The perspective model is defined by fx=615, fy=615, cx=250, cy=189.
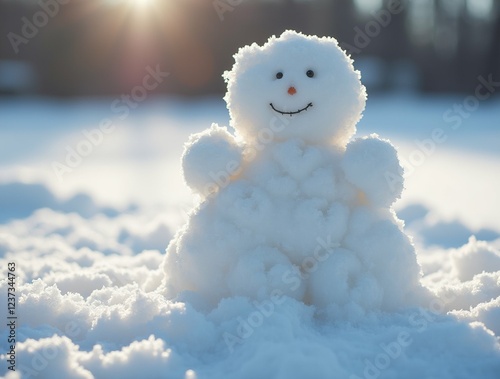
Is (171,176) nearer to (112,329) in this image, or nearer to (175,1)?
(112,329)

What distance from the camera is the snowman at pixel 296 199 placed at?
9.30ft

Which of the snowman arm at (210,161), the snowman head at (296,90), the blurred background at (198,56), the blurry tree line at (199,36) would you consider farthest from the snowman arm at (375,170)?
the blurry tree line at (199,36)

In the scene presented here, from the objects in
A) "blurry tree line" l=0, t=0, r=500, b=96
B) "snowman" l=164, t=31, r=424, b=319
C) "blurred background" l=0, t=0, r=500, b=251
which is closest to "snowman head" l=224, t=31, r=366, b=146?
"snowman" l=164, t=31, r=424, b=319

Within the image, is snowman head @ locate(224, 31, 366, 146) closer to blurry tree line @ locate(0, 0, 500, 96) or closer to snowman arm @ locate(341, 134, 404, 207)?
snowman arm @ locate(341, 134, 404, 207)

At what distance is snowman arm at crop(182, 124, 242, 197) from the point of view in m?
2.95

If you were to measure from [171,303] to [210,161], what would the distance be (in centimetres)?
69

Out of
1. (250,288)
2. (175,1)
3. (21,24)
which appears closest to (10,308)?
(250,288)

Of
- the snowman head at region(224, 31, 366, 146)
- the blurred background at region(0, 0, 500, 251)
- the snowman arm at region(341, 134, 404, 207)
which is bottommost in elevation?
the snowman arm at region(341, 134, 404, 207)

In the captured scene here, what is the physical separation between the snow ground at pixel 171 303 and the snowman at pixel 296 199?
0.16m

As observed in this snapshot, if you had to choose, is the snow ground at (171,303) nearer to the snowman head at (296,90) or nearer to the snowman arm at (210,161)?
the snowman arm at (210,161)

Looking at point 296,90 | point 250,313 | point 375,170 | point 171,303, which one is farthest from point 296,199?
point 171,303

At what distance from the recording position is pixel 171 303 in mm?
2748

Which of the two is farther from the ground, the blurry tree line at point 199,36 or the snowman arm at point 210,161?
the blurry tree line at point 199,36

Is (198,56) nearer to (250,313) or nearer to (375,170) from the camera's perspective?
(375,170)
